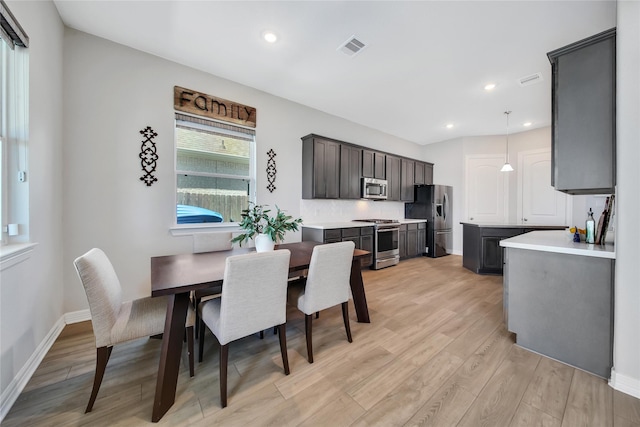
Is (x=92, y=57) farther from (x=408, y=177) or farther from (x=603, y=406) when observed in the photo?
(x=408, y=177)

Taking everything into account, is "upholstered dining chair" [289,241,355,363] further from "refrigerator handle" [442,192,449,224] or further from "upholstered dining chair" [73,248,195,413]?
"refrigerator handle" [442,192,449,224]

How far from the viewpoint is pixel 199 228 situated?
10.4 feet

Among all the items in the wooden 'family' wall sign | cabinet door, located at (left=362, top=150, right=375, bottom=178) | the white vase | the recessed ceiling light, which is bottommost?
the white vase

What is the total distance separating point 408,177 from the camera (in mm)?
5898

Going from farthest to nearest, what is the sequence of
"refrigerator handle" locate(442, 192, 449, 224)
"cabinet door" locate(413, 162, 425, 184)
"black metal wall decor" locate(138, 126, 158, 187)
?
"cabinet door" locate(413, 162, 425, 184)
"refrigerator handle" locate(442, 192, 449, 224)
"black metal wall decor" locate(138, 126, 158, 187)

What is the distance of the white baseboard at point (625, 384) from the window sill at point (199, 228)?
3.78 metres

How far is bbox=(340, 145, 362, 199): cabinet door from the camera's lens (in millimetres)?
4496

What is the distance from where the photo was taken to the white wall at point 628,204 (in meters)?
1.50

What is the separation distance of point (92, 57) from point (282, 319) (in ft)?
11.0

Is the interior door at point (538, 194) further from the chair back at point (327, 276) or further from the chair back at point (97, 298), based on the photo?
the chair back at point (97, 298)

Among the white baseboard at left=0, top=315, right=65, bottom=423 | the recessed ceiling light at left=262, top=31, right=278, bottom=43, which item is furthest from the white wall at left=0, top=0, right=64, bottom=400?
the recessed ceiling light at left=262, top=31, right=278, bottom=43

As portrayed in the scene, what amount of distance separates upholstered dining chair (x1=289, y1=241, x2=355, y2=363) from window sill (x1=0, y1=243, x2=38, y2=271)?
1805 mm

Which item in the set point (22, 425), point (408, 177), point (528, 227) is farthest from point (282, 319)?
point (408, 177)

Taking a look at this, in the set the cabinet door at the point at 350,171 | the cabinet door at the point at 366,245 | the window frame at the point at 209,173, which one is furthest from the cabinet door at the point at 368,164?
the window frame at the point at 209,173
